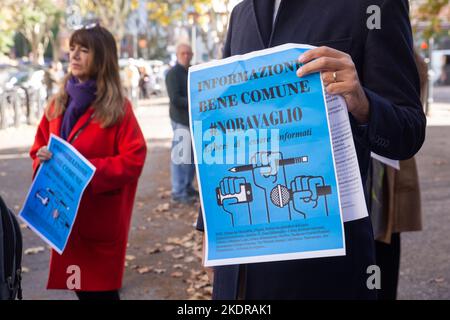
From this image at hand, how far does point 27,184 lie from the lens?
11.1m

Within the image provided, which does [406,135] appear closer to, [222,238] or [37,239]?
[222,238]

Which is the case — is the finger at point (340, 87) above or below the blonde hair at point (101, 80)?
above

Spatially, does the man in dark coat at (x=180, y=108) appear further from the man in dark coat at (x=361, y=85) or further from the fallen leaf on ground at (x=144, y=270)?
the man in dark coat at (x=361, y=85)

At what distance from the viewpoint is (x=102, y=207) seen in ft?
13.2

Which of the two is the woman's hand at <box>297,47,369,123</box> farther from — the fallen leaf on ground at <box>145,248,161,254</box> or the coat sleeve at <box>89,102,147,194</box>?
the fallen leaf on ground at <box>145,248,161,254</box>

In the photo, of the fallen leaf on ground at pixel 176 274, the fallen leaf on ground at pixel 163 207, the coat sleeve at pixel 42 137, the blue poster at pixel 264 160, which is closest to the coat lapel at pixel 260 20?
the blue poster at pixel 264 160

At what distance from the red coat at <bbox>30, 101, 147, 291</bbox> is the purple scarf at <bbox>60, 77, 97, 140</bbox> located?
33 mm

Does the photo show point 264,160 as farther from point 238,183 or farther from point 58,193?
point 58,193

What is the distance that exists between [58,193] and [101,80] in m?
0.78

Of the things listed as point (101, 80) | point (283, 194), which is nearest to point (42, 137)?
point (101, 80)

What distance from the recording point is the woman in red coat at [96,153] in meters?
3.97

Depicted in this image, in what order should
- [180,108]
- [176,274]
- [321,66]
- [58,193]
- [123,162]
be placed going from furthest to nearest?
[180,108], [176,274], [123,162], [58,193], [321,66]

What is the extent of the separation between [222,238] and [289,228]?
185 millimetres
